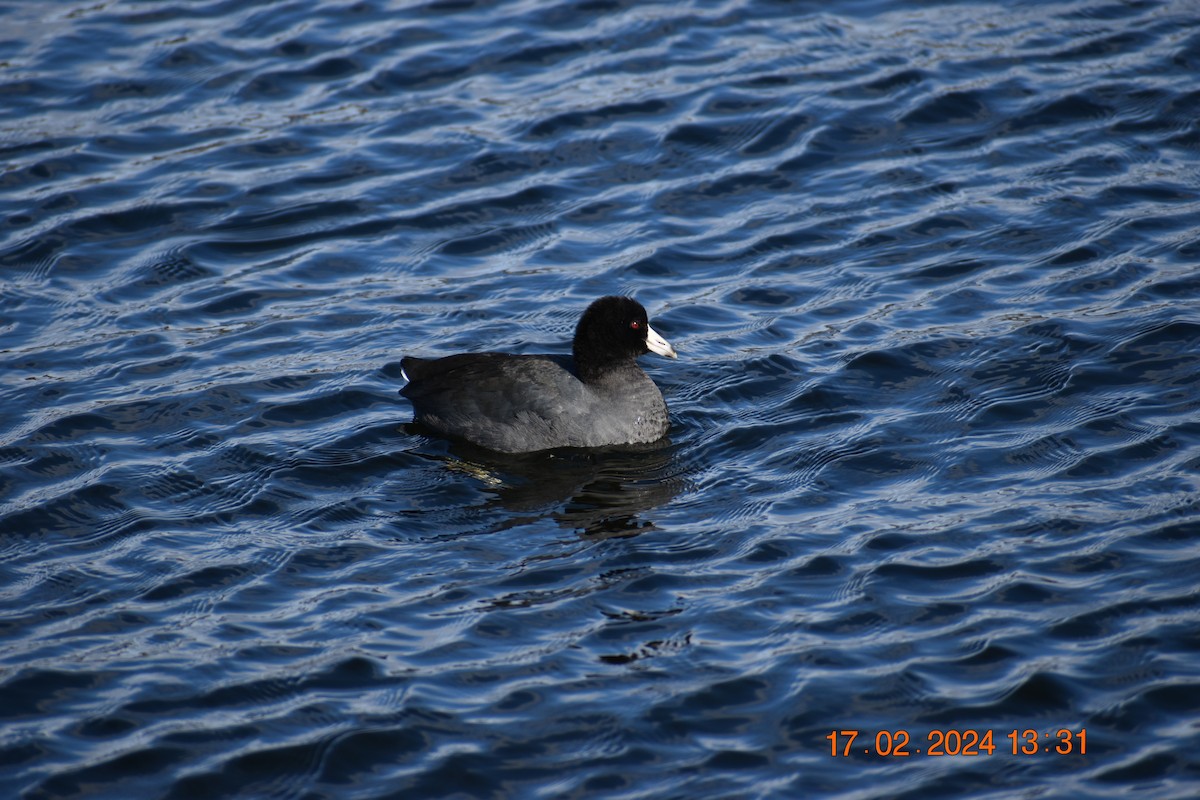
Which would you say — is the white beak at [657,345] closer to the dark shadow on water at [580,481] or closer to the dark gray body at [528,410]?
the dark gray body at [528,410]

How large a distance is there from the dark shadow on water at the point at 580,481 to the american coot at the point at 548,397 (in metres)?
0.08

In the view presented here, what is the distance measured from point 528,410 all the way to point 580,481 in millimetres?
658

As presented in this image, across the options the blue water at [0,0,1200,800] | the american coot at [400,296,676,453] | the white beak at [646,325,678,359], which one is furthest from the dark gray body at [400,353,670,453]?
the white beak at [646,325,678,359]

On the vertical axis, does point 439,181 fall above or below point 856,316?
above

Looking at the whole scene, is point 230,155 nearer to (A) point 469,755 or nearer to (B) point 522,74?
(B) point 522,74

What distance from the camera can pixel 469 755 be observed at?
5988mm

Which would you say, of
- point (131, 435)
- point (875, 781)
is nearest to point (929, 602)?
point (875, 781)

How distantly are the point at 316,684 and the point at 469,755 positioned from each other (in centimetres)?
89

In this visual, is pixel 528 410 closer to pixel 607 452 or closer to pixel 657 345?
pixel 607 452

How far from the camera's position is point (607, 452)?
29.3 feet

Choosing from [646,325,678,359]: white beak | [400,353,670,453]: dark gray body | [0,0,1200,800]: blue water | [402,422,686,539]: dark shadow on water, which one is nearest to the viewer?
[0,0,1200,800]: blue water

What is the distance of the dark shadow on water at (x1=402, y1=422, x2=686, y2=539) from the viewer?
26.2 feet

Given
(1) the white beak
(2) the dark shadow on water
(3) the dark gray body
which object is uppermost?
(1) the white beak

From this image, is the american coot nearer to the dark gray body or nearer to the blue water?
the dark gray body
